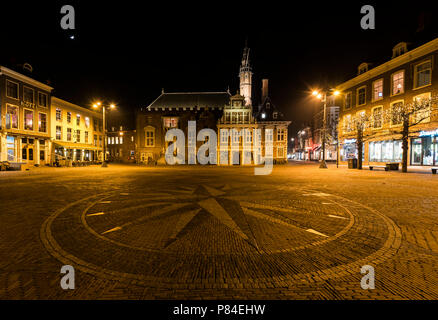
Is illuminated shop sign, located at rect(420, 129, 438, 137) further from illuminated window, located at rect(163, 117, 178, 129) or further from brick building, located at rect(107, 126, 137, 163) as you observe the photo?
brick building, located at rect(107, 126, 137, 163)

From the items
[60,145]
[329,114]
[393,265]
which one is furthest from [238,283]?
[329,114]

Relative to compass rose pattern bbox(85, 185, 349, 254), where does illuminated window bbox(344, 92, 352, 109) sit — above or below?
above

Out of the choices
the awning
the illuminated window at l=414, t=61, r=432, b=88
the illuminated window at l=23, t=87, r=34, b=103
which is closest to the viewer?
the illuminated window at l=414, t=61, r=432, b=88

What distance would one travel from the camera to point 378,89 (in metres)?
28.9

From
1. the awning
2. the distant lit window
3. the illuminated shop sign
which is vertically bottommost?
the awning

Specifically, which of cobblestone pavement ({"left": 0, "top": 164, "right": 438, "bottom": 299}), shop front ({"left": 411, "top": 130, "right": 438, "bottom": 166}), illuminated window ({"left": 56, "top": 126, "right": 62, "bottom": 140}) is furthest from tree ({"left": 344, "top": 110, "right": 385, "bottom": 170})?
illuminated window ({"left": 56, "top": 126, "right": 62, "bottom": 140})

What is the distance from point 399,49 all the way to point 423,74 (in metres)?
4.86

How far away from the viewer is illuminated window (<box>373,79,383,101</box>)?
28491 mm

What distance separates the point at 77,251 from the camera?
12.7 feet

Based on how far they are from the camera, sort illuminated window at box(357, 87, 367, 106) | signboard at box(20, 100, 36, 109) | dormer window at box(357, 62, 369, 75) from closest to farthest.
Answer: signboard at box(20, 100, 36, 109) < dormer window at box(357, 62, 369, 75) < illuminated window at box(357, 87, 367, 106)

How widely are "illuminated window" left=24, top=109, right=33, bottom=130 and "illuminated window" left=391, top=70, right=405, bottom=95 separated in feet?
170

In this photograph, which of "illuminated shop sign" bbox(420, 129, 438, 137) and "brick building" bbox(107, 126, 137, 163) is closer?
"illuminated shop sign" bbox(420, 129, 438, 137)

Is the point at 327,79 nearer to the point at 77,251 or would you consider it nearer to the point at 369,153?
the point at 369,153

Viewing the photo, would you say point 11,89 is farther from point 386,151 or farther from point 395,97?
point 386,151
